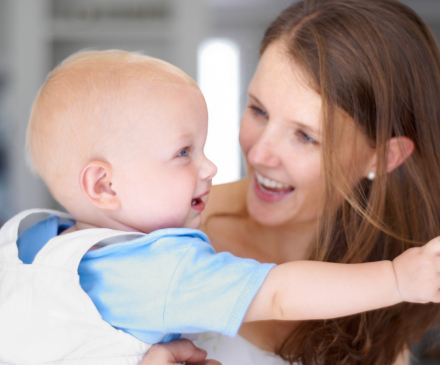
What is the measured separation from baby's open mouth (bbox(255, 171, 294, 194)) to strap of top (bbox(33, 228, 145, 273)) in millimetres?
594

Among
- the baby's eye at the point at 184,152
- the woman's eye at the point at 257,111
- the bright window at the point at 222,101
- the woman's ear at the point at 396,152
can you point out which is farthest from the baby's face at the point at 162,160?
the bright window at the point at 222,101

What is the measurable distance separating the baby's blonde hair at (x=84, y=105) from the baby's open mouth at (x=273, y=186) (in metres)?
0.51

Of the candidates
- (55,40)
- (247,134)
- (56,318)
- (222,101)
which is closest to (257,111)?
(247,134)

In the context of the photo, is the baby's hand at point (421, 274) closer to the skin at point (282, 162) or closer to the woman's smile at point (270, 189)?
the skin at point (282, 162)

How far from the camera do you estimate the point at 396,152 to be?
47.8 inches

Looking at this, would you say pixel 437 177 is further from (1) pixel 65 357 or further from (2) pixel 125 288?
(1) pixel 65 357

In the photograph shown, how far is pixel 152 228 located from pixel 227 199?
669mm

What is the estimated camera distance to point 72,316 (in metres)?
0.75

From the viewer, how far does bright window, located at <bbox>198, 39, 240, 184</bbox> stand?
12.6 ft

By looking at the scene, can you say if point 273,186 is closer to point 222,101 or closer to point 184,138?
point 184,138

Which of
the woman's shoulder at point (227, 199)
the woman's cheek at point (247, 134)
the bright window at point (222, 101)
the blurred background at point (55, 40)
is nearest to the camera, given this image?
the woman's cheek at point (247, 134)

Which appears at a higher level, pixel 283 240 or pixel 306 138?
pixel 306 138

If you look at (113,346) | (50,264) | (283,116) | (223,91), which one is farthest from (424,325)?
(223,91)

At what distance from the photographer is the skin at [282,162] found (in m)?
1.12
